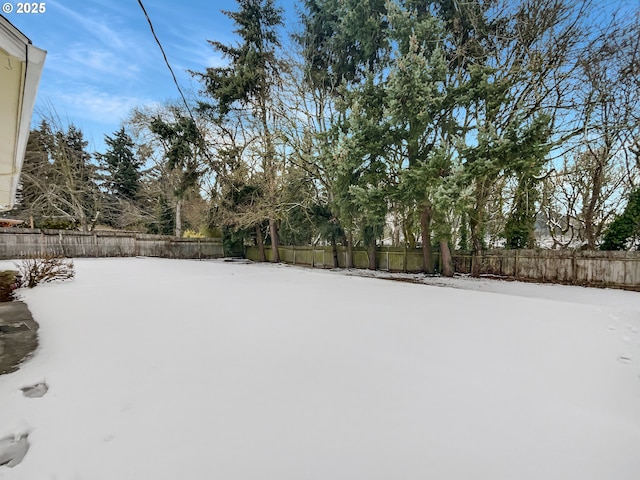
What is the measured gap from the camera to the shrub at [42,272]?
6094mm

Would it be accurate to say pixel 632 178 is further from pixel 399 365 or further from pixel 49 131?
pixel 49 131

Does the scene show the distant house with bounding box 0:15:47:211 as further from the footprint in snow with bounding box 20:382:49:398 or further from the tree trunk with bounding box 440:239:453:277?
the tree trunk with bounding box 440:239:453:277

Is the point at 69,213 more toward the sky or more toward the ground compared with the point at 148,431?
more toward the sky

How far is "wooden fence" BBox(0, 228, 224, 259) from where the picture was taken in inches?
493

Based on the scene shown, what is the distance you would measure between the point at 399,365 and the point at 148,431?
198 centimetres

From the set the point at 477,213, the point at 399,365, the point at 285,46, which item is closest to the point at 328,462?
the point at 399,365

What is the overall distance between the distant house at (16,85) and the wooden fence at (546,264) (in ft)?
36.3

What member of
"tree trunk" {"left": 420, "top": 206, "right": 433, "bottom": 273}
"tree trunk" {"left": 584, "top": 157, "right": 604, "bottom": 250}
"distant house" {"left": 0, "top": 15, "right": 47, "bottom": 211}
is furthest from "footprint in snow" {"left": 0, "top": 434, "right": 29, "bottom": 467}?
"tree trunk" {"left": 584, "top": 157, "right": 604, "bottom": 250}

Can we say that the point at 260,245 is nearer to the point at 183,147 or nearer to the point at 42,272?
the point at 183,147

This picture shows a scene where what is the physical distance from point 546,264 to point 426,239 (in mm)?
3505

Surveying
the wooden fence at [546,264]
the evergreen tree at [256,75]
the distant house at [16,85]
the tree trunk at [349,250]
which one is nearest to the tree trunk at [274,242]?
the evergreen tree at [256,75]

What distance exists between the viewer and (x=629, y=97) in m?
8.40

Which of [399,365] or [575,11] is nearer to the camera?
[399,365]

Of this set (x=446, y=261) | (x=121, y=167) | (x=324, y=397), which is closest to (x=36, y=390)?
(x=324, y=397)
